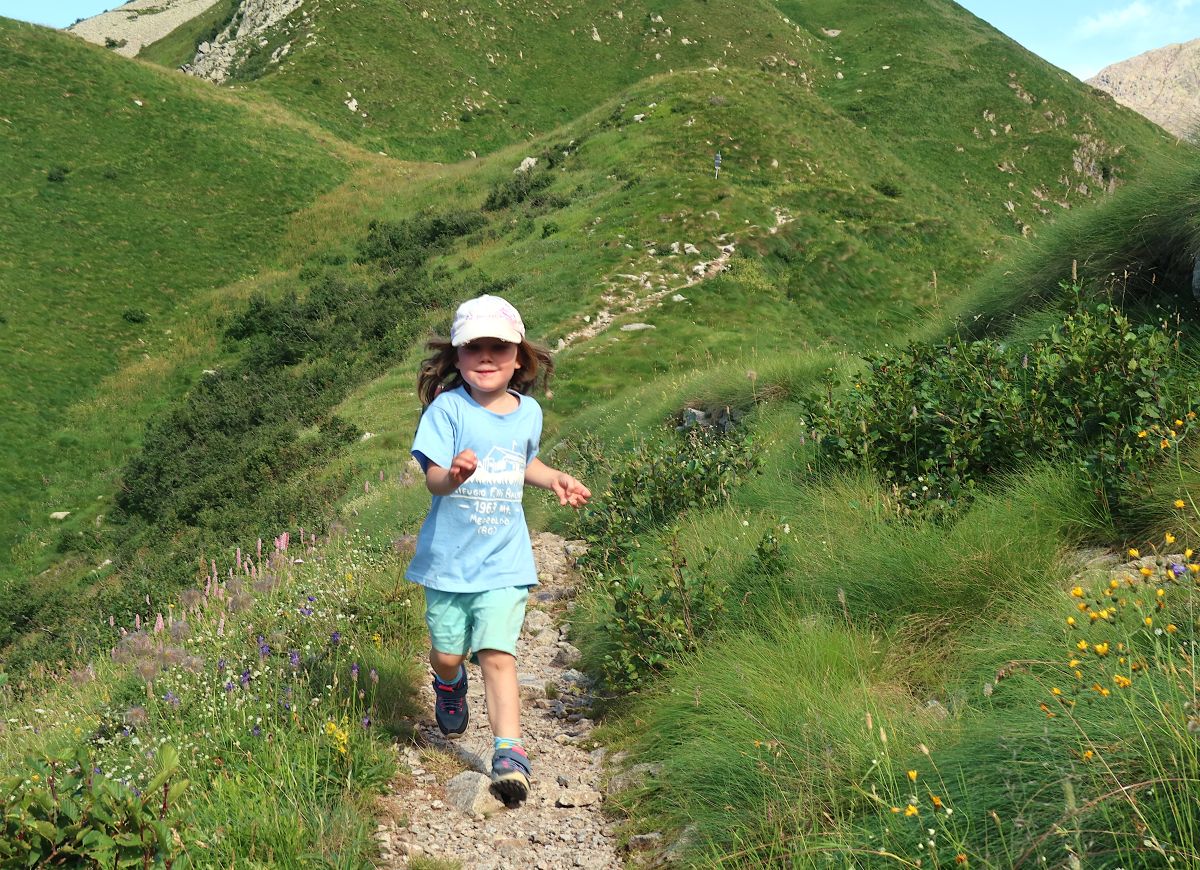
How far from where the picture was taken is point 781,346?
67.7 feet

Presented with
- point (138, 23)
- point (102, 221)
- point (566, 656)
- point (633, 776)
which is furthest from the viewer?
point (138, 23)

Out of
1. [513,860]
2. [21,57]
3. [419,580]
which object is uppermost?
[21,57]

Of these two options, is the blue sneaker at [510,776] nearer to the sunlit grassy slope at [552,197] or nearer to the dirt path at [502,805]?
the dirt path at [502,805]

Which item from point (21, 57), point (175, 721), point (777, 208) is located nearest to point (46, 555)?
point (175, 721)

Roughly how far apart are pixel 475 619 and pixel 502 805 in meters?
0.88

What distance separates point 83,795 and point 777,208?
27.7 metres

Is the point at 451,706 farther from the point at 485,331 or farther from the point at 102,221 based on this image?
the point at 102,221

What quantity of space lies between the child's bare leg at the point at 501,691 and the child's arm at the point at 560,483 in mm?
847

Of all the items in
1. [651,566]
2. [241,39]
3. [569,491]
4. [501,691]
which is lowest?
[501,691]

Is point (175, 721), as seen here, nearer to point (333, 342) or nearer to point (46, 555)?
point (46, 555)

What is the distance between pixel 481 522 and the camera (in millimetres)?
4391

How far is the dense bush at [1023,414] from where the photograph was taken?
4.69m

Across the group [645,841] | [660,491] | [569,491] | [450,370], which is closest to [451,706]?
[569,491]

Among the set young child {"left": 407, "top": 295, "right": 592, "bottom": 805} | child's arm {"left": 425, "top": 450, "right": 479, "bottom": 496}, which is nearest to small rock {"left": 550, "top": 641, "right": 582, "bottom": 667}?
young child {"left": 407, "top": 295, "right": 592, "bottom": 805}
